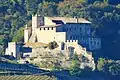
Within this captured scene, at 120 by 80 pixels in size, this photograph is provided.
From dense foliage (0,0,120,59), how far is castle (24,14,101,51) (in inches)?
60.9

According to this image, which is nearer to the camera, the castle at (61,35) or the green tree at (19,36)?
the castle at (61,35)

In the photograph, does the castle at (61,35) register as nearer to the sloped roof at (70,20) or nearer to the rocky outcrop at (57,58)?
the sloped roof at (70,20)

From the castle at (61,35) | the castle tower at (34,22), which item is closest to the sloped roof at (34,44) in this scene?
the castle at (61,35)

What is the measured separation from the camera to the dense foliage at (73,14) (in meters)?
154

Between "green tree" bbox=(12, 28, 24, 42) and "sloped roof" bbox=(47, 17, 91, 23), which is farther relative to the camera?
"green tree" bbox=(12, 28, 24, 42)

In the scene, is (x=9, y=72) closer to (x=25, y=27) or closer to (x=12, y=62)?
(x=12, y=62)

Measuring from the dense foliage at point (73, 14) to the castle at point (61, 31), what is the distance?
60.9 inches

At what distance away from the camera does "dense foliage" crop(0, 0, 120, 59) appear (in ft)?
504

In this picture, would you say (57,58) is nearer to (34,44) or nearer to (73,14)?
(34,44)

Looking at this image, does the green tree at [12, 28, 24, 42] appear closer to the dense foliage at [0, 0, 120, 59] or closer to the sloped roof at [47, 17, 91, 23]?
the dense foliage at [0, 0, 120, 59]

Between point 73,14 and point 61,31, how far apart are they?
34.6 ft

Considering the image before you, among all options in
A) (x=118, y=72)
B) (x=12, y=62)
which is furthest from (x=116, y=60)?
(x=12, y=62)

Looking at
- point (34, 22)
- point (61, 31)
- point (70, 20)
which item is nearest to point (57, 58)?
point (61, 31)

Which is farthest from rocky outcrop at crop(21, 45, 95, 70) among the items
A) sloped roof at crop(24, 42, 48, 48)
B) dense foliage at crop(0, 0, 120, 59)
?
dense foliage at crop(0, 0, 120, 59)
